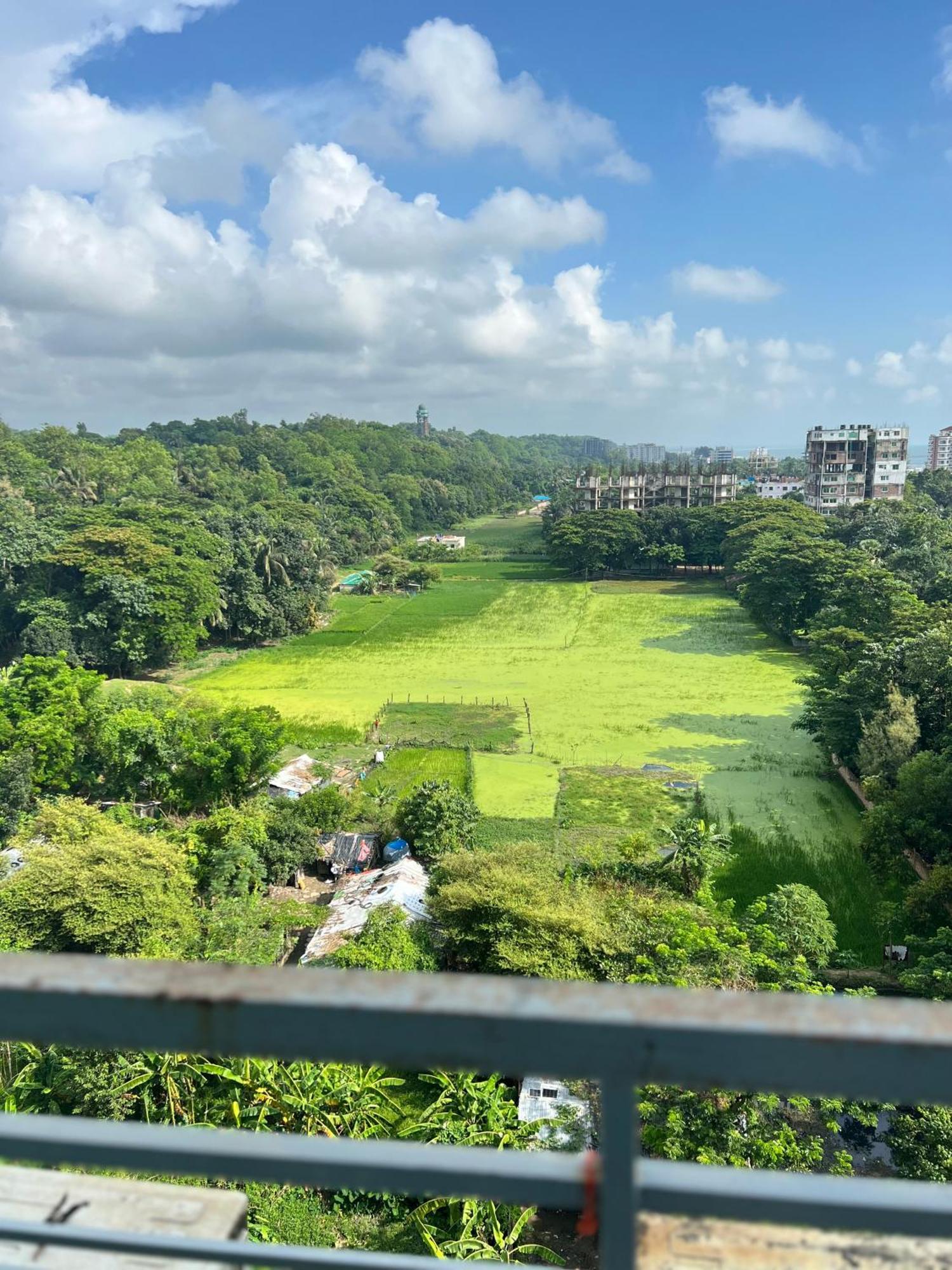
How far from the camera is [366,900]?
1043 centimetres

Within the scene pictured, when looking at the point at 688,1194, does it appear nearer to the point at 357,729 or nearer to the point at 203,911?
the point at 203,911

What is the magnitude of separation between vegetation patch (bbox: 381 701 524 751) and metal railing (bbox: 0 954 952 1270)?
16380mm

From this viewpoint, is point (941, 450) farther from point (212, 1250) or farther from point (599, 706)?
point (212, 1250)

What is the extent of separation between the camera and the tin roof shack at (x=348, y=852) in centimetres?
1212

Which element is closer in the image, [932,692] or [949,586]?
[932,692]

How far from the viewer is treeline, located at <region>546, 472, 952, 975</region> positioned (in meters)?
10.6

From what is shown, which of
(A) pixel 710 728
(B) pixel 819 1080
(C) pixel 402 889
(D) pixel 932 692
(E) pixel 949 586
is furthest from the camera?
(E) pixel 949 586

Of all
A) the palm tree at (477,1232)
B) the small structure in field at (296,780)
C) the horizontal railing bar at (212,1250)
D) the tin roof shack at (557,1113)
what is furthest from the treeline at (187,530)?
the horizontal railing bar at (212,1250)

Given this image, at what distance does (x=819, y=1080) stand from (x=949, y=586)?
25427 mm

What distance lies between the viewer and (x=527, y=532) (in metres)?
59.0

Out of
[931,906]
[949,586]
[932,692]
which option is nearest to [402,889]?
[931,906]

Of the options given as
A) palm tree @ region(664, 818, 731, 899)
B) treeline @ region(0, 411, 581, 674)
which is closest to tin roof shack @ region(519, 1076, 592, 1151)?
palm tree @ region(664, 818, 731, 899)

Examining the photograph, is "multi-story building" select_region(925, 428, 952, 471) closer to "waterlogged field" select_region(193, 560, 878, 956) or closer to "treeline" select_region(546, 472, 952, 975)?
"treeline" select_region(546, 472, 952, 975)

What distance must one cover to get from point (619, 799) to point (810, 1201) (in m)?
14.0
